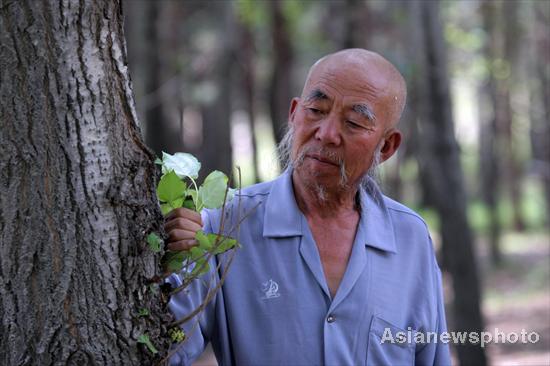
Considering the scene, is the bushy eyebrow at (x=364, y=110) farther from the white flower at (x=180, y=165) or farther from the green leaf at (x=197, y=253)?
the green leaf at (x=197, y=253)

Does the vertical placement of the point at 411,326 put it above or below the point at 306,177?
below

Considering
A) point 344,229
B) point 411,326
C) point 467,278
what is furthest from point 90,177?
point 467,278

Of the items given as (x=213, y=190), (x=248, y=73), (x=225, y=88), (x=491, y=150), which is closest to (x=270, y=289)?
(x=213, y=190)

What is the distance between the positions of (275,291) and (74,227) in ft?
2.93

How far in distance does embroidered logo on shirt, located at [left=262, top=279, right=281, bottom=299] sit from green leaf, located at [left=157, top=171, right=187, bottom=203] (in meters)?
0.54

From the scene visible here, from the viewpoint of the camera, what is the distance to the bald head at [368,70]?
119 inches

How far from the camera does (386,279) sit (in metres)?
2.94

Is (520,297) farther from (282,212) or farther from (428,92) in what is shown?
(282,212)

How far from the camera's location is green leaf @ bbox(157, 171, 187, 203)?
239 centimetres

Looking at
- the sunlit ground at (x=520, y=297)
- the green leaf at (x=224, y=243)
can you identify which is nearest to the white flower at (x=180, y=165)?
the green leaf at (x=224, y=243)

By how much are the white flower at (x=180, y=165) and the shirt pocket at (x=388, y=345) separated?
0.87m

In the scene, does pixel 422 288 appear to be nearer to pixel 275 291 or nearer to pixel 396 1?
pixel 275 291

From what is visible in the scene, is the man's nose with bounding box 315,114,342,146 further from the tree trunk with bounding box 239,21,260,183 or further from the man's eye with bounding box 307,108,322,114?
the tree trunk with bounding box 239,21,260,183

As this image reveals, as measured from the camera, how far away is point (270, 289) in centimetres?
280
